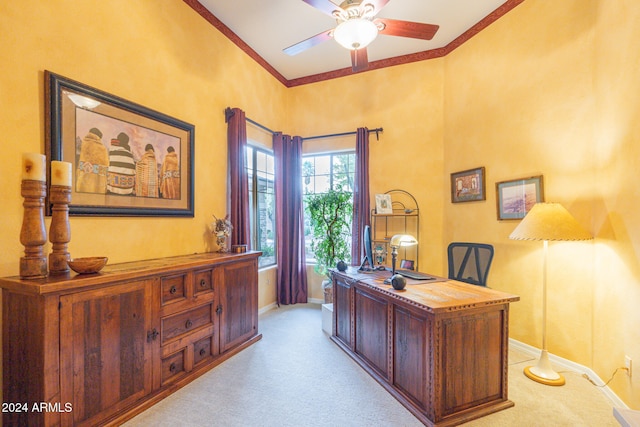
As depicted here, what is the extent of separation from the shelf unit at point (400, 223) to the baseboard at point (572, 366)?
1.48m

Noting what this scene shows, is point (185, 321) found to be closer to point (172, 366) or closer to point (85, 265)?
point (172, 366)

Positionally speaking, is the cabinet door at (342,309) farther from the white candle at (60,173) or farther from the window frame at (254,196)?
the white candle at (60,173)

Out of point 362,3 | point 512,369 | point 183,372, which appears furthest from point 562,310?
point 183,372

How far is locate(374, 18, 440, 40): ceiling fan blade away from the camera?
2.45 metres

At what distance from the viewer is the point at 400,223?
14.1 ft

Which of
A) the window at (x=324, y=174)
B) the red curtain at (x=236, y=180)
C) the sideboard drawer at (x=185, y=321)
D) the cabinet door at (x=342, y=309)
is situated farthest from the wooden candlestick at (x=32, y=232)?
the window at (x=324, y=174)

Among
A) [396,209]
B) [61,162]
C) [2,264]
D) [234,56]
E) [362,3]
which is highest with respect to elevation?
[234,56]

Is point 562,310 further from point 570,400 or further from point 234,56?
point 234,56

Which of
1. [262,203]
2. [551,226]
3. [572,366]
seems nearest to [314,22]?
[262,203]

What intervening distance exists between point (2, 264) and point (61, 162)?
28.0 inches

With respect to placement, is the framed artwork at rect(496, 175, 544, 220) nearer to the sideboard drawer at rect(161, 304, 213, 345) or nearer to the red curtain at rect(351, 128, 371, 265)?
the red curtain at rect(351, 128, 371, 265)

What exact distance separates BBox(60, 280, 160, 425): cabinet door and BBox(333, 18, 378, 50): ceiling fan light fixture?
2445mm

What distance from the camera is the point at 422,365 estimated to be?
1969mm

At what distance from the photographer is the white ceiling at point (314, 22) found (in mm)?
3203
